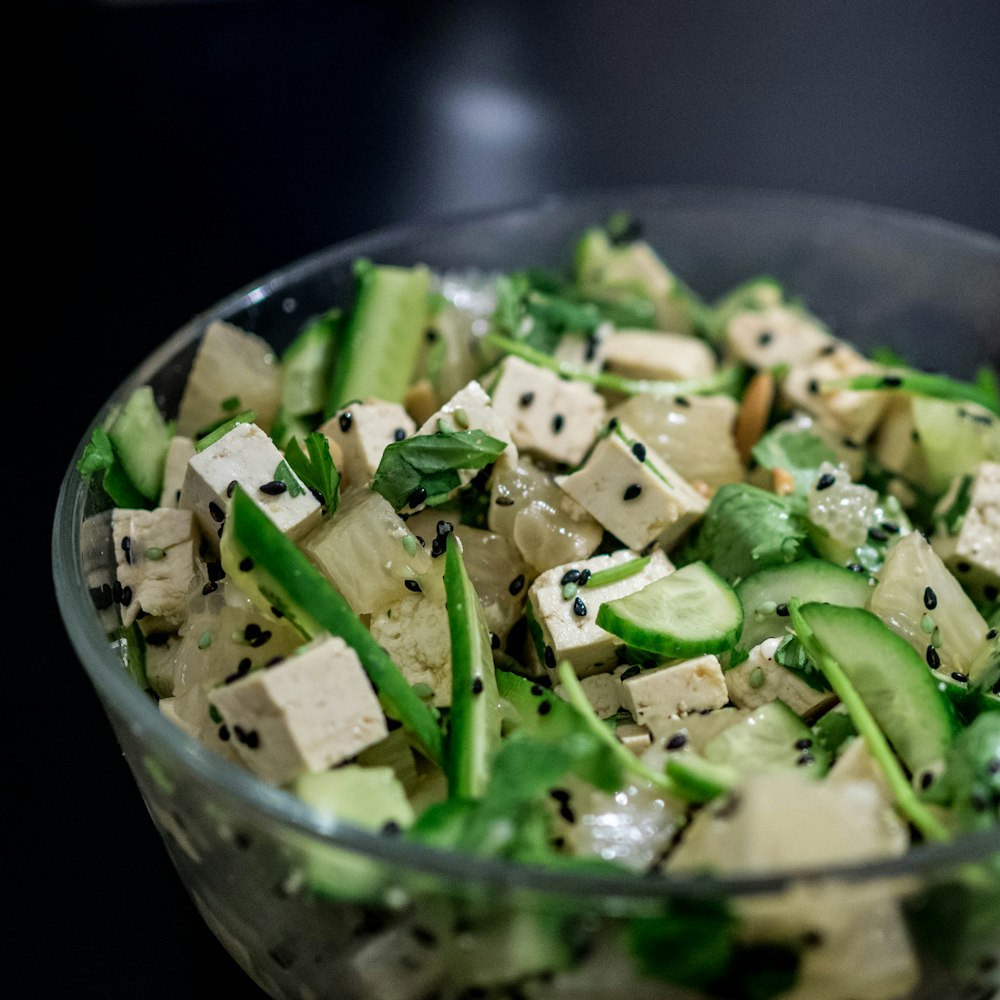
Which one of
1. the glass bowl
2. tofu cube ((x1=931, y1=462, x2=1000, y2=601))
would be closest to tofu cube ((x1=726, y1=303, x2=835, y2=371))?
tofu cube ((x1=931, y1=462, x2=1000, y2=601))

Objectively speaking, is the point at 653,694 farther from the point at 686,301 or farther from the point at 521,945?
the point at 686,301

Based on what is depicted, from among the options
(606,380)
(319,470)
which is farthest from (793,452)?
(319,470)

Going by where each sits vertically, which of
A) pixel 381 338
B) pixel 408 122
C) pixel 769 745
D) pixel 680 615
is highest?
pixel 408 122

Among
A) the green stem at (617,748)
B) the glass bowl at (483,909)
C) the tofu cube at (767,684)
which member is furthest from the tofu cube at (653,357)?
the glass bowl at (483,909)

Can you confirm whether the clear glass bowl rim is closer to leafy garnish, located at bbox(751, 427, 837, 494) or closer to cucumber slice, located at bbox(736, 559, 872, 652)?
cucumber slice, located at bbox(736, 559, 872, 652)

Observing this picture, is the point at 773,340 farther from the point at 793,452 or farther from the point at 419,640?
the point at 419,640

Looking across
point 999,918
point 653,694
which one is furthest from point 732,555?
point 999,918

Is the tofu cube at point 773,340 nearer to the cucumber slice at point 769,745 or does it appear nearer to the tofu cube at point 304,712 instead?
the cucumber slice at point 769,745
